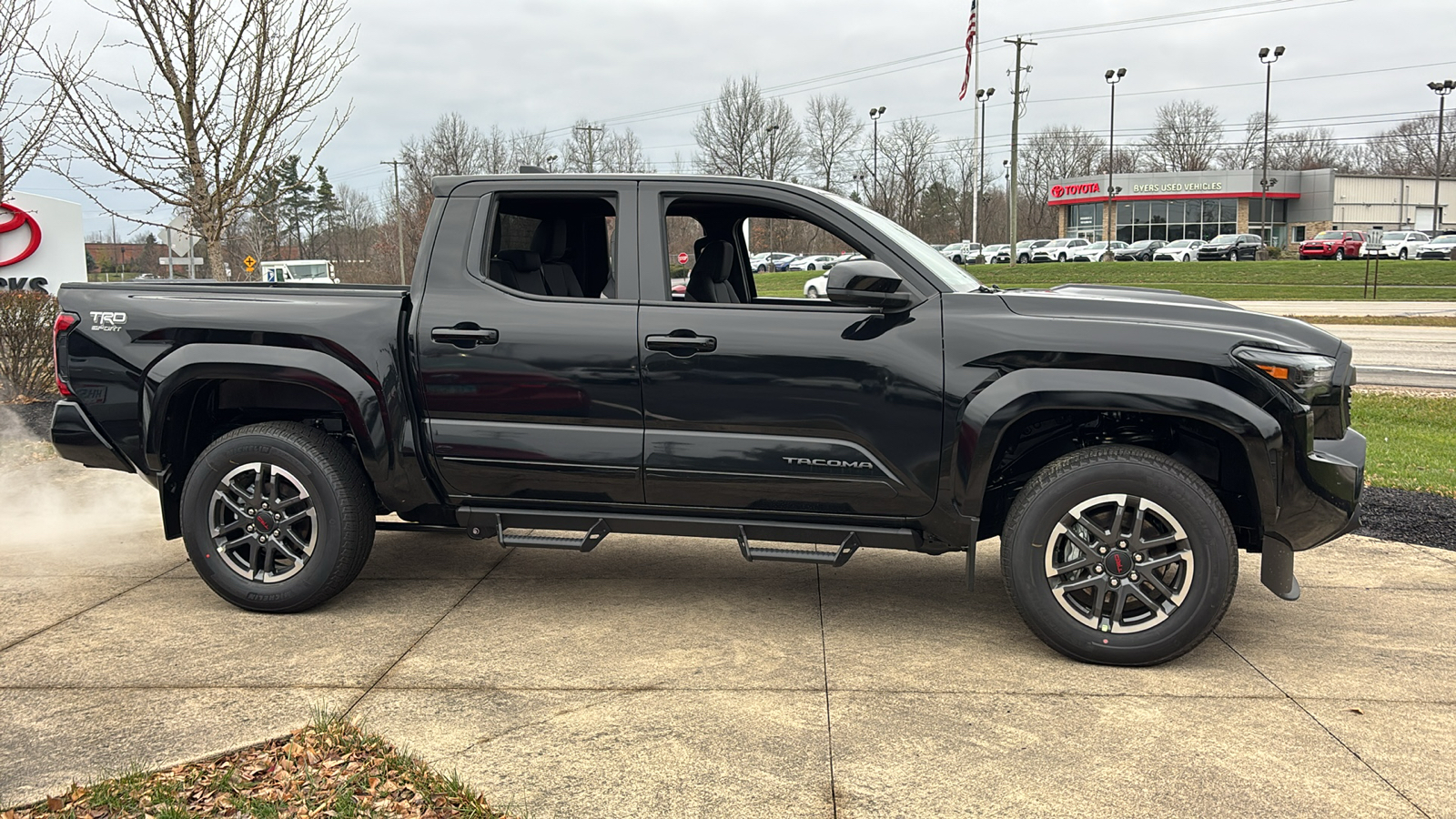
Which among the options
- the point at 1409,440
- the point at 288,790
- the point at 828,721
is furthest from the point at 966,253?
the point at 288,790

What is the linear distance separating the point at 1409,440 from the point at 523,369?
8138 millimetres

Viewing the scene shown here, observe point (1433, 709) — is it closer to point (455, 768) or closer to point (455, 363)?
point (455, 768)

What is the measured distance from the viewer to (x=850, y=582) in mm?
5449

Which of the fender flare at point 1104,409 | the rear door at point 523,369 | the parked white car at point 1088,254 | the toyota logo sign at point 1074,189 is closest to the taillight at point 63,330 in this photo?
the rear door at point 523,369

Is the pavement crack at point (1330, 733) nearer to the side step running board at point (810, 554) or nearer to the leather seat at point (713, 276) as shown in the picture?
the side step running board at point (810, 554)

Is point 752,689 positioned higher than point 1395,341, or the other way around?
point 1395,341

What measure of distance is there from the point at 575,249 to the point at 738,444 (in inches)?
61.9

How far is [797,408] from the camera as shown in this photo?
4.36m

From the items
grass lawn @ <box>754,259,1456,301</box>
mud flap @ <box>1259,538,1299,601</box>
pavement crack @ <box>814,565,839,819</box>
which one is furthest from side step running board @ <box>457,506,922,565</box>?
grass lawn @ <box>754,259,1456,301</box>

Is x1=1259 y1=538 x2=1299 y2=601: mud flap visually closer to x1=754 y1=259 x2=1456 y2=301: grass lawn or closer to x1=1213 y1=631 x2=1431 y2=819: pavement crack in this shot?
x1=1213 y1=631 x2=1431 y2=819: pavement crack

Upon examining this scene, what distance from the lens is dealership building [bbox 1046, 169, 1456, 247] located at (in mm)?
73438

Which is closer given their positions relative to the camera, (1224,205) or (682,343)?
(682,343)

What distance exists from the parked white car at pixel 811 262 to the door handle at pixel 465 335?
52.9m

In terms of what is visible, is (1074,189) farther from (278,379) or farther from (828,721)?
(828,721)
